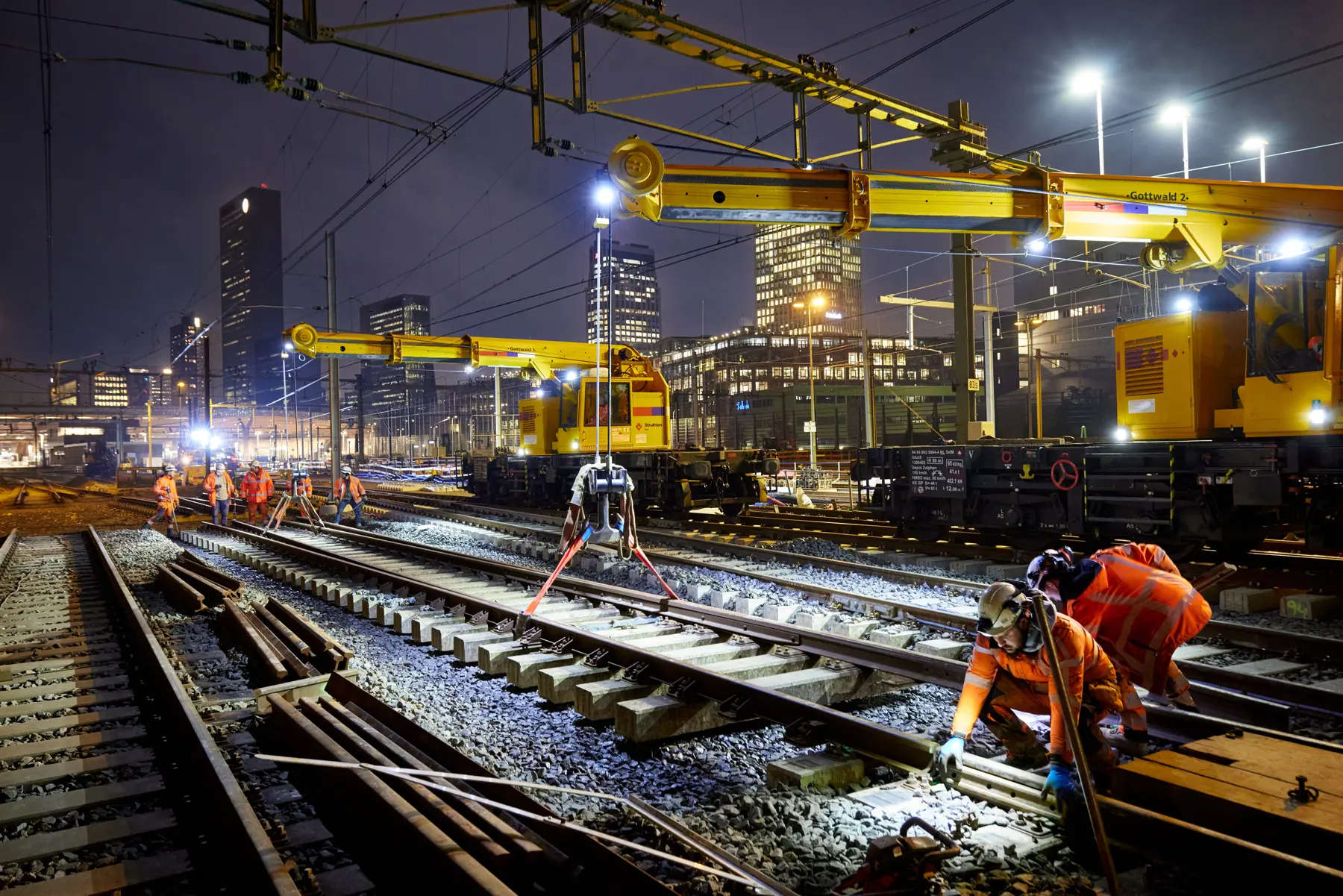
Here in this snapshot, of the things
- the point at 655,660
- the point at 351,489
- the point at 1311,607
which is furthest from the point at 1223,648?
the point at 351,489

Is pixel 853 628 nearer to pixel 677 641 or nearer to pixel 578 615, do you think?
pixel 677 641

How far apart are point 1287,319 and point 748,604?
246 inches

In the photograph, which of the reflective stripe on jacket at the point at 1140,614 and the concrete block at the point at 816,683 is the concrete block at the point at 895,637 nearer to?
the concrete block at the point at 816,683

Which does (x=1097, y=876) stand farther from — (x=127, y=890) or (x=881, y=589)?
(x=881, y=589)

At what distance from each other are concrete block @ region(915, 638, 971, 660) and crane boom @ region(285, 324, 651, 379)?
1410 centimetres

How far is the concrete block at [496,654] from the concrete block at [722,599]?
268cm

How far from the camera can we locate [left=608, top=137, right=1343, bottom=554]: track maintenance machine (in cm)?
803

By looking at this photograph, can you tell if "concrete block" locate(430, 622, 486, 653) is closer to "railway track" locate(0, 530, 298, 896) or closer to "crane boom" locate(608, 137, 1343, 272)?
"railway track" locate(0, 530, 298, 896)

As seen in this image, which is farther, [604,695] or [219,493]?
[219,493]

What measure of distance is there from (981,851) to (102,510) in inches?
1305

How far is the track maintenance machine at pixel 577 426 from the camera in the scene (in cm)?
1714

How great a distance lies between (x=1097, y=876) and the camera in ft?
10.3

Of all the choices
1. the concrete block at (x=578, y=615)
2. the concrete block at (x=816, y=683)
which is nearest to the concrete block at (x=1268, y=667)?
the concrete block at (x=816, y=683)

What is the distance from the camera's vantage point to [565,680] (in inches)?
217
